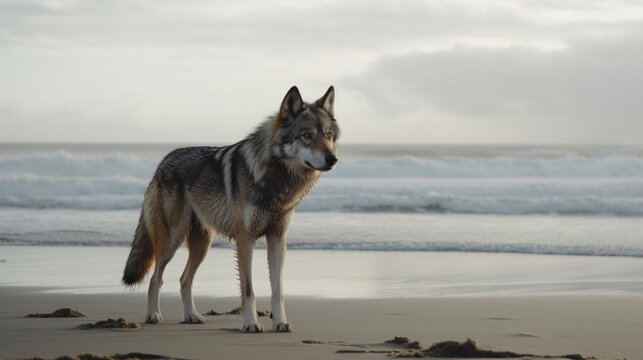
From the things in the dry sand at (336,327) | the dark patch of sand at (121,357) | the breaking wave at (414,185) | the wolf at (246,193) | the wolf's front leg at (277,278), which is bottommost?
the dark patch of sand at (121,357)

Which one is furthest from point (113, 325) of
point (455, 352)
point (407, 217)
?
Answer: point (407, 217)

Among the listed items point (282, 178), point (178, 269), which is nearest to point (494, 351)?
point (282, 178)

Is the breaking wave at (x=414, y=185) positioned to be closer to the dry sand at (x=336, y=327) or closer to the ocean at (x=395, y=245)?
the ocean at (x=395, y=245)

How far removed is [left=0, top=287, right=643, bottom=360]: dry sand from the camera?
17.1ft

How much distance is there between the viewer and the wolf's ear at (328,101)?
20.1 feet

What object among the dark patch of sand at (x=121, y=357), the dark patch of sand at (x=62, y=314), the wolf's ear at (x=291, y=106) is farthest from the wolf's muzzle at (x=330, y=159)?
the dark patch of sand at (x=62, y=314)

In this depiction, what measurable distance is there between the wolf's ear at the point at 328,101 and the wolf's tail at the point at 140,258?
2255mm

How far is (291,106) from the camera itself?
19.7ft

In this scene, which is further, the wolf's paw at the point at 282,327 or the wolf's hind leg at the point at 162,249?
the wolf's hind leg at the point at 162,249

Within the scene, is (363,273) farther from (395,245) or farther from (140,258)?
(140,258)

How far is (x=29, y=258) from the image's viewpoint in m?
11.6

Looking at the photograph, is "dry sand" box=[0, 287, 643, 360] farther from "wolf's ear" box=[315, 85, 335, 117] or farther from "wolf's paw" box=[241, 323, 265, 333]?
"wolf's ear" box=[315, 85, 335, 117]

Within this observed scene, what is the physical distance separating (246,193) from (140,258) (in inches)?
61.1

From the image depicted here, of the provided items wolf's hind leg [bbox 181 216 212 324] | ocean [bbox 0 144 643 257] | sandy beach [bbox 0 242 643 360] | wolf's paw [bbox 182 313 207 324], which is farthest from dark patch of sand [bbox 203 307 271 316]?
ocean [bbox 0 144 643 257]
